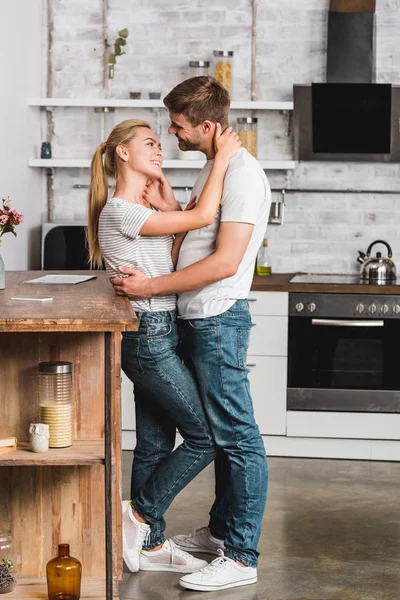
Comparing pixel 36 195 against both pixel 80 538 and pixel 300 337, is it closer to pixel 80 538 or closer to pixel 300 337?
pixel 300 337

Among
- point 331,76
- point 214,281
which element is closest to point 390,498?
point 214,281

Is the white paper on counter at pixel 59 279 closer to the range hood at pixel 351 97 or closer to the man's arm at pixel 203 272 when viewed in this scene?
the man's arm at pixel 203 272

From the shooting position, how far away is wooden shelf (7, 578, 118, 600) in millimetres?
2729

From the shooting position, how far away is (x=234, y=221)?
2.87 meters

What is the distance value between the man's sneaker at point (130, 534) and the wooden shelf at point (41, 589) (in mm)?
309

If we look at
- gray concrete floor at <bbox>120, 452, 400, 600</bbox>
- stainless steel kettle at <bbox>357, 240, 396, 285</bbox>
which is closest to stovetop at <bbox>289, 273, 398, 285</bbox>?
stainless steel kettle at <bbox>357, 240, 396, 285</bbox>

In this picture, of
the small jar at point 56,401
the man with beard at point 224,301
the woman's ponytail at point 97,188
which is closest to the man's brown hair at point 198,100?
the man with beard at point 224,301

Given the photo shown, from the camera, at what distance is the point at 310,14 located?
18.0 feet

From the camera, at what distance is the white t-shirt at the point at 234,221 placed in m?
2.88

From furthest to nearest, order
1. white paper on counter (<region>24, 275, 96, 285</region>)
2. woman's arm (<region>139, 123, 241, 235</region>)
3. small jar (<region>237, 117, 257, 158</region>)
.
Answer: small jar (<region>237, 117, 257, 158</region>) → white paper on counter (<region>24, 275, 96, 285</region>) → woman's arm (<region>139, 123, 241, 235</region>)

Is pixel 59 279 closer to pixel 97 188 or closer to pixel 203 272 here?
pixel 97 188

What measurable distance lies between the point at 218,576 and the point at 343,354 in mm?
2093

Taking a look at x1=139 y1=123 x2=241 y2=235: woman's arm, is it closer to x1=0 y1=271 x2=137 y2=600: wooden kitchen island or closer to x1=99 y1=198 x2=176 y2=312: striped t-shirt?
x1=99 y1=198 x2=176 y2=312: striped t-shirt

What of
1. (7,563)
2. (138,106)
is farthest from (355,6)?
(7,563)
